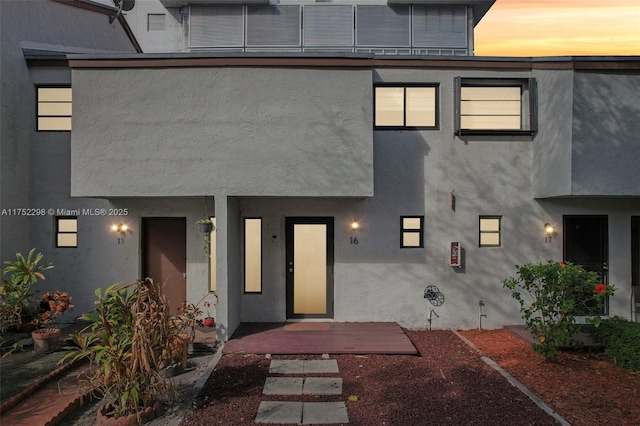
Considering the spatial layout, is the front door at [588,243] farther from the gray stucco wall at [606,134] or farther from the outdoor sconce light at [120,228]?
the outdoor sconce light at [120,228]

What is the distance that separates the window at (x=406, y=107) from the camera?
8.75m

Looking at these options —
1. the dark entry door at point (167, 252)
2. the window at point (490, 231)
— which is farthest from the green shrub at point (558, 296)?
the dark entry door at point (167, 252)

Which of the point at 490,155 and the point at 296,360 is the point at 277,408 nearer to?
the point at 296,360

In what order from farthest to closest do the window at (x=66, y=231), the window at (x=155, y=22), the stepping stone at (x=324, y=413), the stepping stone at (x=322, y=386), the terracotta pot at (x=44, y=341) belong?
the window at (x=155, y=22) < the window at (x=66, y=231) < the terracotta pot at (x=44, y=341) < the stepping stone at (x=322, y=386) < the stepping stone at (x=324, y=413)

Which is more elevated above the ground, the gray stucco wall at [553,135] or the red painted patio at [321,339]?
the gray stucco wall at [553,135]

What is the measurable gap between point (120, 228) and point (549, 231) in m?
9.62

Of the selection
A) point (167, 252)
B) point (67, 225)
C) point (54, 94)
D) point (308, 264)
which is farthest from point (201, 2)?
point (308, 264)

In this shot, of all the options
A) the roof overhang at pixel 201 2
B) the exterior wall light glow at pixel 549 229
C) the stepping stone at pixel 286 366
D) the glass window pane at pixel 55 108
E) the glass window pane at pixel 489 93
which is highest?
the roof overhang at pixel 201 2

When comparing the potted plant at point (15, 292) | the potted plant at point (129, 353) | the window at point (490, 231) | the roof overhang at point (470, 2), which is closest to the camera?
the potted plant at point (129, 353)

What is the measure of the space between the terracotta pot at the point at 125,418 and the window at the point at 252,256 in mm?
4186

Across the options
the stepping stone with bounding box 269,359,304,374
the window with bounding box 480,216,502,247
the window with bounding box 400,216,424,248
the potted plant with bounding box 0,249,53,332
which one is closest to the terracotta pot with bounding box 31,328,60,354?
the potted plant with bounding box 0,249,53,332

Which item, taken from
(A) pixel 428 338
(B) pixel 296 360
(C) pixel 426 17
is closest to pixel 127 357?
(B) pixel 296 360

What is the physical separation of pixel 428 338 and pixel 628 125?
6.00 metres

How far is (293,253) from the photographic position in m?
8.89
